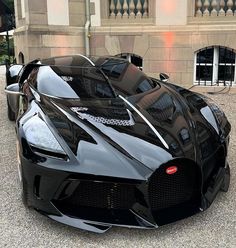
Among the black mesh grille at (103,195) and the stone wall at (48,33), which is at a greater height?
the stone wall at (48,33)

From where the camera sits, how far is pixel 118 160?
2.73 meters

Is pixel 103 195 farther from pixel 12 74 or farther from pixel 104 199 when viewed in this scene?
pixel 12 74

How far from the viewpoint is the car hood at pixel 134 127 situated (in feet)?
9.28

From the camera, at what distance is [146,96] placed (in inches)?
148

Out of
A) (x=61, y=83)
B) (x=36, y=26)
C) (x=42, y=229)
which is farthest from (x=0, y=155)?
(x=36, y=26)

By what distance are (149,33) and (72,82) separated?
5.67m

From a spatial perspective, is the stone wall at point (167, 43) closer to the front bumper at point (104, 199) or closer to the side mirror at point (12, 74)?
the side mirror at point (12, 74)

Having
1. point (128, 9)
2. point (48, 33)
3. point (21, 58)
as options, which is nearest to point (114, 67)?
point (48, 33)

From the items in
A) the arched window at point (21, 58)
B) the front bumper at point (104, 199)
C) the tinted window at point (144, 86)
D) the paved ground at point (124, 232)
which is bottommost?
the paved ground at point (124, 232)

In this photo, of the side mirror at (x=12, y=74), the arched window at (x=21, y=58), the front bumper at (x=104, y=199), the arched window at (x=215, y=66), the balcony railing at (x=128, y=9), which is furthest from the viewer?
the arched window at (x=21, y=58)

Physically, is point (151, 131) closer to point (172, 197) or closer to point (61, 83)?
point (172, 197)

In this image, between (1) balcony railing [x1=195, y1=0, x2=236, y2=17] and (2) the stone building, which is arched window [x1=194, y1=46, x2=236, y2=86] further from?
(1) balcony railing [x1=195, y1=0, x2=236, y2=17]

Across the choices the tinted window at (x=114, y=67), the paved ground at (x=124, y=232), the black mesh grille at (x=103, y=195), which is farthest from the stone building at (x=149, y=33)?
the black mesh grille at (x=103, y=195)

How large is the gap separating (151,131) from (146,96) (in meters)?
0.79
